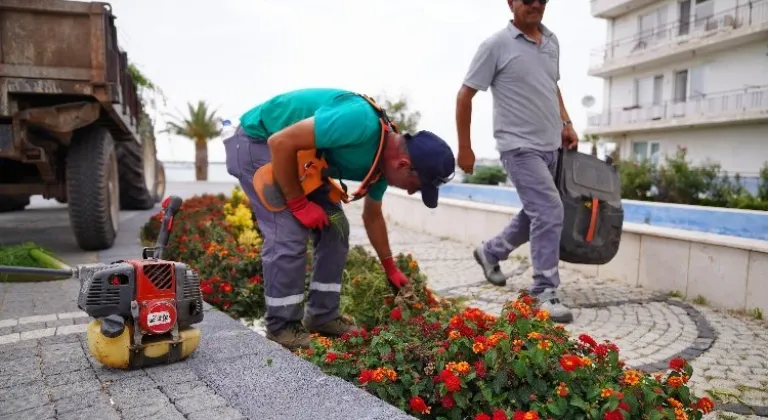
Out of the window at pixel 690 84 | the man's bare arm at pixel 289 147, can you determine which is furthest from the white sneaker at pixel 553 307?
the window at pixel 690 84

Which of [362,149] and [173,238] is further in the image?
[173,238]

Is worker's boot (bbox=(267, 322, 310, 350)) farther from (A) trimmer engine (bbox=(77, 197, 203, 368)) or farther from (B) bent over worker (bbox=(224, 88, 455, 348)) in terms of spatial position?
(A) trimmer engine (bbox=(77, 197, 203, 368))

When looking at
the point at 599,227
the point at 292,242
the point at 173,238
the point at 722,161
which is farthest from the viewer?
the point at 722,161

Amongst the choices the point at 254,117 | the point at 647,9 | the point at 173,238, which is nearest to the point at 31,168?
the point at 173,238

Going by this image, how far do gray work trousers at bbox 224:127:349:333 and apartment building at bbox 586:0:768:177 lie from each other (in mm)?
21302

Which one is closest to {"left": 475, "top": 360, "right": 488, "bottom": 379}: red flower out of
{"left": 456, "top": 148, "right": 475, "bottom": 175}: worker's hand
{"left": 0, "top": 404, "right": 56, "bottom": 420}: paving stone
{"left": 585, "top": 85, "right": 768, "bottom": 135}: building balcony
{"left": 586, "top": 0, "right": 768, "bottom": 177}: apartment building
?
{"left": 0, "top": 404, "right": 56, "bottom": 420}: paving stone

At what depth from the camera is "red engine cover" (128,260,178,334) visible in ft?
7.94

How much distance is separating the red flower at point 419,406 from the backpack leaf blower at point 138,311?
1066 millimetres

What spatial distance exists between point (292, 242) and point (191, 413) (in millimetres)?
1125

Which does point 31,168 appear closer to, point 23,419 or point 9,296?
point 9,296

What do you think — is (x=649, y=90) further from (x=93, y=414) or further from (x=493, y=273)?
(x=93, y=414)

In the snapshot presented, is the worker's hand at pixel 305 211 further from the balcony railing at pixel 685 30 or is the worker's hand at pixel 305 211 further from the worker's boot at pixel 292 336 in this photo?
the balcony railing at pixel 685 30

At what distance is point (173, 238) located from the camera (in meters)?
5.73

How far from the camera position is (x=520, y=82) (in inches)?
171
